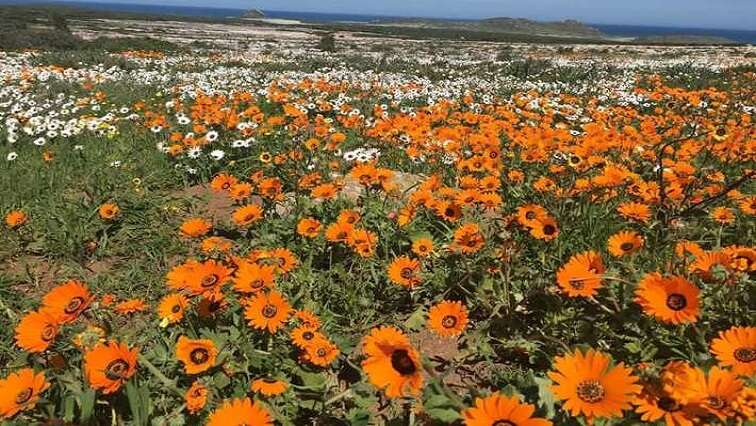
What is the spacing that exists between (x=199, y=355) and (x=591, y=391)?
1.52m

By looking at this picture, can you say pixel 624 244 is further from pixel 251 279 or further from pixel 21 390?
pixel 21 390

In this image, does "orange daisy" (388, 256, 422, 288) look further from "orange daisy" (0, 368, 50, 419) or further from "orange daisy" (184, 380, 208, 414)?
"orange daisy" (0, 368, 50, 419)

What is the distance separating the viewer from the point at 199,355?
7.70 ft

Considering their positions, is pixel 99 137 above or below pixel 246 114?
below

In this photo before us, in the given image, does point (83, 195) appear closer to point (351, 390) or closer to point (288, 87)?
point (351, 390)

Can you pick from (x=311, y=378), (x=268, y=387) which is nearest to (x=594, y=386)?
(x=268, y=387)

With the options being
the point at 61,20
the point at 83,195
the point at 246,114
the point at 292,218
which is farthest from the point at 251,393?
the point at 61,20

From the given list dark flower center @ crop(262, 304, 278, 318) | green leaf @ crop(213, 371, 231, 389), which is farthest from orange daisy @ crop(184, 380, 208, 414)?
dark flower center @ crop(262, 304, 278, 318)

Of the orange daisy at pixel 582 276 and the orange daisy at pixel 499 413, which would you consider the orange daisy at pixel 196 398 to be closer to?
the orange daisy at pixel 499 413

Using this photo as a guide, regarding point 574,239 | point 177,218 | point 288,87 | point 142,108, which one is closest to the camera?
point 574,239

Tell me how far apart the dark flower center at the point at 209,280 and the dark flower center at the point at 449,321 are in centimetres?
102

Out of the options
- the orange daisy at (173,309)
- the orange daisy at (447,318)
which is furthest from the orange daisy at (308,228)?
the orange daisy at (447,318)

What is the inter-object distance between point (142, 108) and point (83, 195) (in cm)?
365

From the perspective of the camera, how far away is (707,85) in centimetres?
1342
